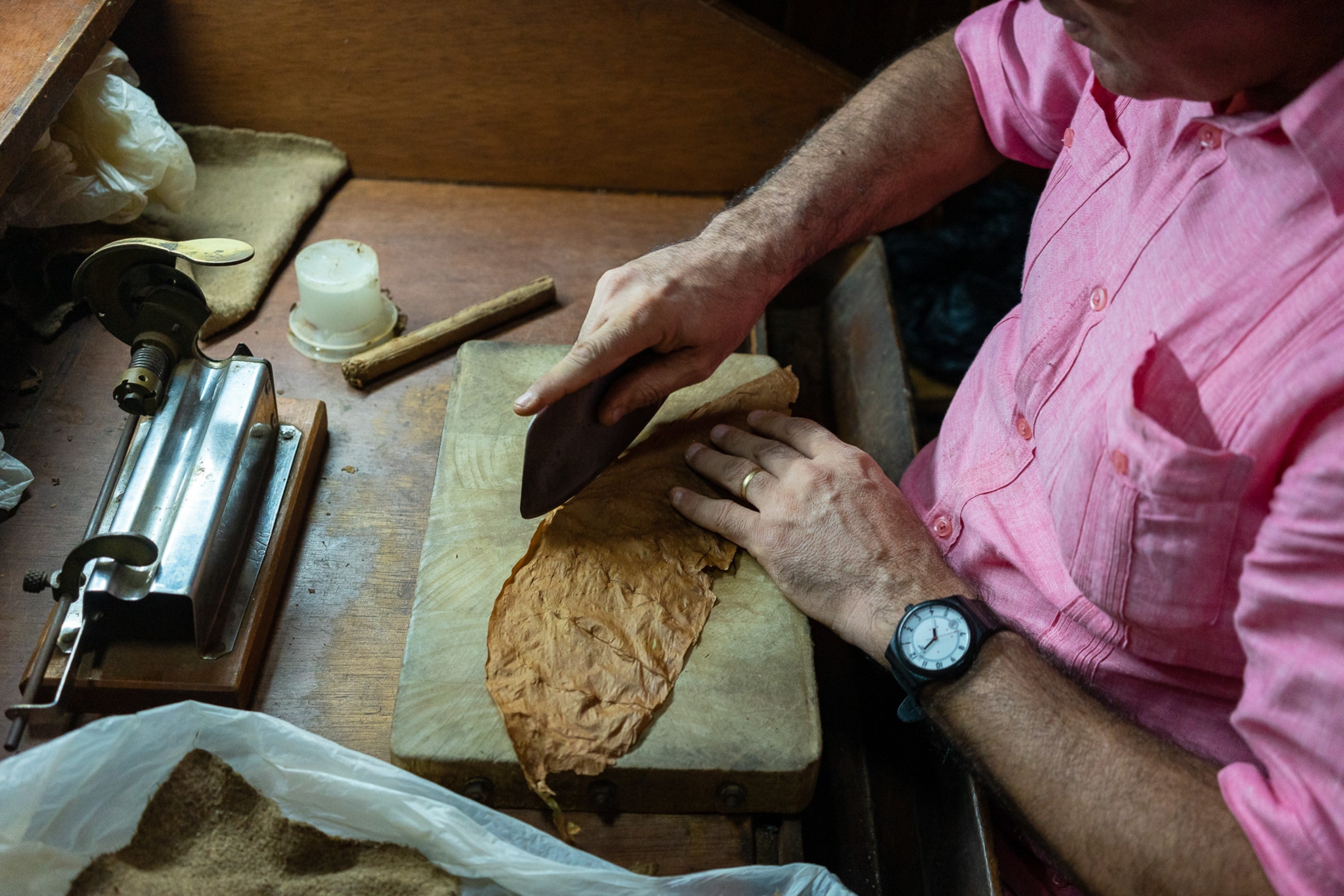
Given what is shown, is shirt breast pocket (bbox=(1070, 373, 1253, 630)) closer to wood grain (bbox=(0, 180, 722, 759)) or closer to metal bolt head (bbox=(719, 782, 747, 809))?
metal bolt head (bbox=(719, 782, 747, 809))

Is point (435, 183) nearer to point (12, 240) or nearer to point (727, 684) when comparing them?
point (12, 240)

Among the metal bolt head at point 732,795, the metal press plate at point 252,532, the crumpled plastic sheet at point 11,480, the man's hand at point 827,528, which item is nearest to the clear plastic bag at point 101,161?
the crumpled plastic sheet at point 11,480

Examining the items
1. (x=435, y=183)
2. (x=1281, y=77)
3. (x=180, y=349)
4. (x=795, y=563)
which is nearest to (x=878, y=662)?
(x=795, y=563)

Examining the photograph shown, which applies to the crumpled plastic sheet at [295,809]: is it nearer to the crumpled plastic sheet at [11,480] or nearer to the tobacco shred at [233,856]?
the tobacco shred at [233,856]

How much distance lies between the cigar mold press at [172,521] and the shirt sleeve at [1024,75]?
98 centimetres

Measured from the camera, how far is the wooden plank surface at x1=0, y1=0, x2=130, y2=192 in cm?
113

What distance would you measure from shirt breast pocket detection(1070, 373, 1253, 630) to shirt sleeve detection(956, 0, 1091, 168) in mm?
558

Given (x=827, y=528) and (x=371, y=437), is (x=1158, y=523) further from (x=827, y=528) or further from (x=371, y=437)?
(x=371, y=437)

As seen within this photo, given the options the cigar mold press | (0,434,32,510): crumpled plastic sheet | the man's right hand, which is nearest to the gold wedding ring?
the man's right hand

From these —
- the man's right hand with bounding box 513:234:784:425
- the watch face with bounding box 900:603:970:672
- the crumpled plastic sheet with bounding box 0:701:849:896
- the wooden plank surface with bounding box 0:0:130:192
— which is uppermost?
the wooden plank surface with bounding box 0:0:130:192

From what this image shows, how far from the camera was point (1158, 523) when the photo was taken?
32.1 inches

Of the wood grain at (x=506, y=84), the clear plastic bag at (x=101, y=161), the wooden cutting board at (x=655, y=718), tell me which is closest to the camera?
the wooden cutting board at (x=655, y=718)

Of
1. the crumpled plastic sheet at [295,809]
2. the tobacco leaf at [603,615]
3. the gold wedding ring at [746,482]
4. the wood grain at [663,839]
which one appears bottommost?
the wood grain at [663,839]

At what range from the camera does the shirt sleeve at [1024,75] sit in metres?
1.20
